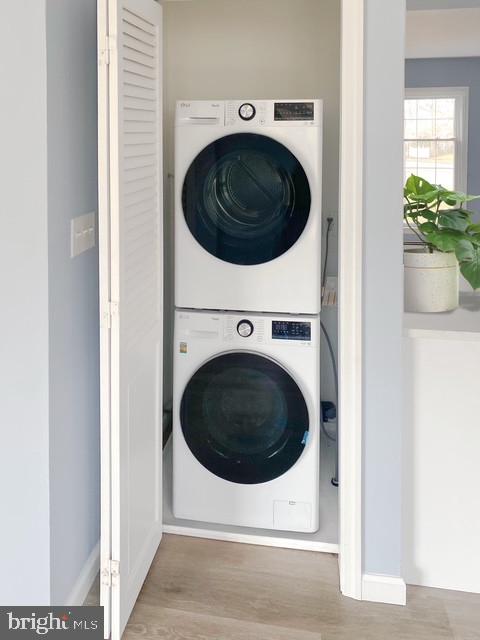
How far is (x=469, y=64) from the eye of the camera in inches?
130

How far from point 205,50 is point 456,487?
81.5 inches

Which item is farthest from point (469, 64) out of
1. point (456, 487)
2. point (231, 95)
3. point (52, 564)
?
point (52, 564)

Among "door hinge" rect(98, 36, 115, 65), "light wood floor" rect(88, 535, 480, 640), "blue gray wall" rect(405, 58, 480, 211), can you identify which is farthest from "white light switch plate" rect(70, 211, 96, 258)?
"blue gray wall" rect(405, 58, 480, 211)

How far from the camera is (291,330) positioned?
7.80ft

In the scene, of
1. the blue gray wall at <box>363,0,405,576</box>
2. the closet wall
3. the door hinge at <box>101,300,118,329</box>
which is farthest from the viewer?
the closet wall

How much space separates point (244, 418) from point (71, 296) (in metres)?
0.87

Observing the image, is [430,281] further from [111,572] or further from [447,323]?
[111,572]

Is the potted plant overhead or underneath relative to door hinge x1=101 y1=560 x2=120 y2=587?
overhead

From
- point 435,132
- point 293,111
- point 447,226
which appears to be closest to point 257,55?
point 293,111

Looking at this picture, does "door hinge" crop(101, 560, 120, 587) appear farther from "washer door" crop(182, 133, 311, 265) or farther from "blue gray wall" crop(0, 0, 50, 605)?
"washer door" crop(182, 133, 311, 265)

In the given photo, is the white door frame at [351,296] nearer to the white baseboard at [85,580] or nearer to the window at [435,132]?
the white baseboard at [85,580]

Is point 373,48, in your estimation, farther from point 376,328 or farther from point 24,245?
point 24,245

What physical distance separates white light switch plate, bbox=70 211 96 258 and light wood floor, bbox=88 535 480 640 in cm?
114

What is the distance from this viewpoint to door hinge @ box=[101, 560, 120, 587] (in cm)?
188
